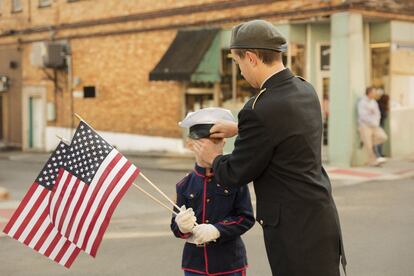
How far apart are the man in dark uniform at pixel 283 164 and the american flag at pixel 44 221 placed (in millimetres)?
1288

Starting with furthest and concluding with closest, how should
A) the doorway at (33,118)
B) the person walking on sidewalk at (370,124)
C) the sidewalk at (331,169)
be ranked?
1. the doorway at (33,118)
2. the person walking on sidewalk at (370,124)
3. the sidewalk at (331,169)

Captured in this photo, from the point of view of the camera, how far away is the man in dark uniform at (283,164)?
10.5 ft

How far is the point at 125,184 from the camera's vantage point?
4.06m

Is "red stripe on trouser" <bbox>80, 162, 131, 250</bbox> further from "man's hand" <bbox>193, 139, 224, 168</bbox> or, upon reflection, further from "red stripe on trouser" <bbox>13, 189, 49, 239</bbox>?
"man's hand" <bbox>193, 139, 224, 168</bbox>

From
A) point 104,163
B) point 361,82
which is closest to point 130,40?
point 361,82

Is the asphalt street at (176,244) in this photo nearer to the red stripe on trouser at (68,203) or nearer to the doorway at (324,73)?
the red stripe on trouser at (68,203)

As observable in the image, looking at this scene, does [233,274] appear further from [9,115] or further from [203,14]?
[9,115]

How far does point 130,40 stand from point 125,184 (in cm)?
1881

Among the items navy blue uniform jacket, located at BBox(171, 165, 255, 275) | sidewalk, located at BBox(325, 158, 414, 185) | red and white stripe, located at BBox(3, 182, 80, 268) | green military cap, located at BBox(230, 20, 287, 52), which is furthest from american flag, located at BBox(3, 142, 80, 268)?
sidewalk, located at BBox(325, 158, 414, 185)

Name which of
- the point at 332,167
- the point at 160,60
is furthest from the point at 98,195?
the point at 160,60

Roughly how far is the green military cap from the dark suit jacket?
0.14 metres

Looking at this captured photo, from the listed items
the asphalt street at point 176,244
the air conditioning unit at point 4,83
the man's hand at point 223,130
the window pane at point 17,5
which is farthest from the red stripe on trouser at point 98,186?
the window pane at point 17,5

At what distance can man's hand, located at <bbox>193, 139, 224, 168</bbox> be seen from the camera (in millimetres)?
3619

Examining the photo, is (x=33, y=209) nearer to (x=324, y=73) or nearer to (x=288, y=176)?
(x=288, y=176)
